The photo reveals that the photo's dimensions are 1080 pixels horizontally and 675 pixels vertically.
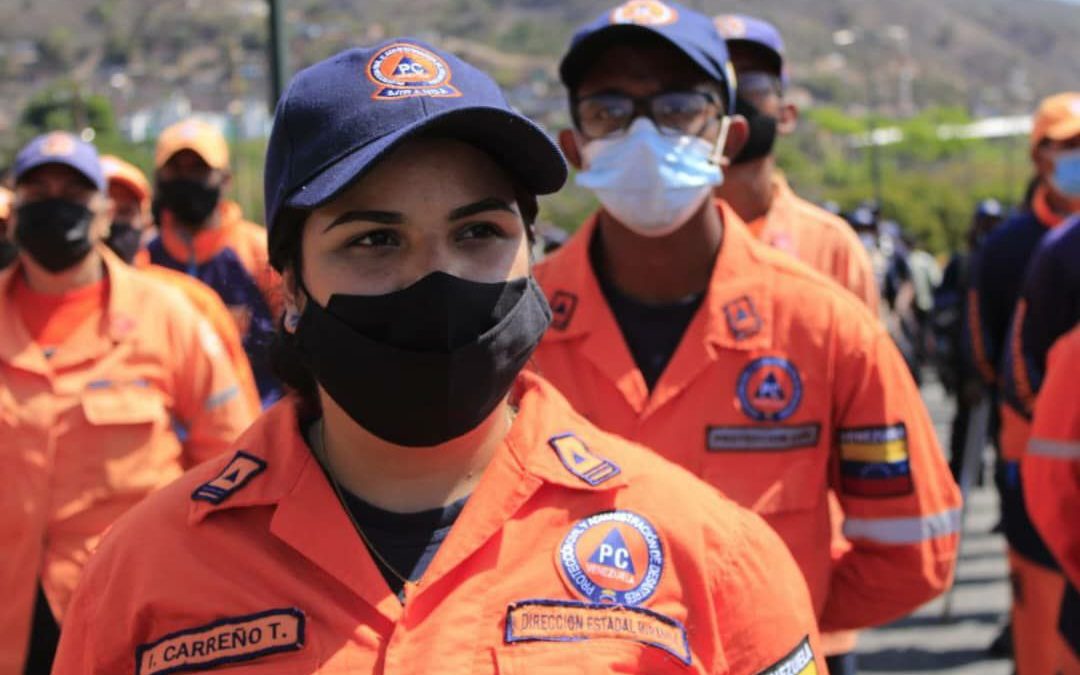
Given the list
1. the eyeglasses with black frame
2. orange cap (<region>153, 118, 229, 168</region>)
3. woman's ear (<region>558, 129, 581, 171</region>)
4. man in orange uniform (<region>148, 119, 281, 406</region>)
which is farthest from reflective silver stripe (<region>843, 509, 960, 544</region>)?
orange cap (<region>153, 118, 229, 168</region>)

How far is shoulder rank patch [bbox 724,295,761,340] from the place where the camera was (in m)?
3.59

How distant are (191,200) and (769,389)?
14.6ft

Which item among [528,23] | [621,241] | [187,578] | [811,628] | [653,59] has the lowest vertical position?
[811,628]

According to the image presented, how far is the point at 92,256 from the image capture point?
5.14m

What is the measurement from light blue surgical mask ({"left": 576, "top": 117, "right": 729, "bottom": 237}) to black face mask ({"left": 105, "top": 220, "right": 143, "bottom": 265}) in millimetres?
4250

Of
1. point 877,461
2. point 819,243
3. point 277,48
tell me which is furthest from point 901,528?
point 277,48

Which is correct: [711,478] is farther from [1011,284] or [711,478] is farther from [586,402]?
[1011,284]

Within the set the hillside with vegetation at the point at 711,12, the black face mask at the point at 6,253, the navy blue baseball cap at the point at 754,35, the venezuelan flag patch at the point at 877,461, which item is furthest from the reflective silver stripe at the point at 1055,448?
the hillside with vegetation at the point at 711,12

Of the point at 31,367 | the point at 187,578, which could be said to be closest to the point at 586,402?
the point at 187,578

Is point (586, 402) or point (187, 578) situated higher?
point (586, 402)

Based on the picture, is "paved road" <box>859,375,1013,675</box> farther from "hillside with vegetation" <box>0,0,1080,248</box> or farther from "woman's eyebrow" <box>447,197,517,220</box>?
"hillside with vegetation" <box>0,0,1080,248</box>

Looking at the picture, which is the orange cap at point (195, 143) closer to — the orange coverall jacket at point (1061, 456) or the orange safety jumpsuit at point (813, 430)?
the orange safety jumpsuit at point (813, 430)

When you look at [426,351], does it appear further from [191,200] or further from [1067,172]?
[191,200]

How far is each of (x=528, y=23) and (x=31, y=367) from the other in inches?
5111
